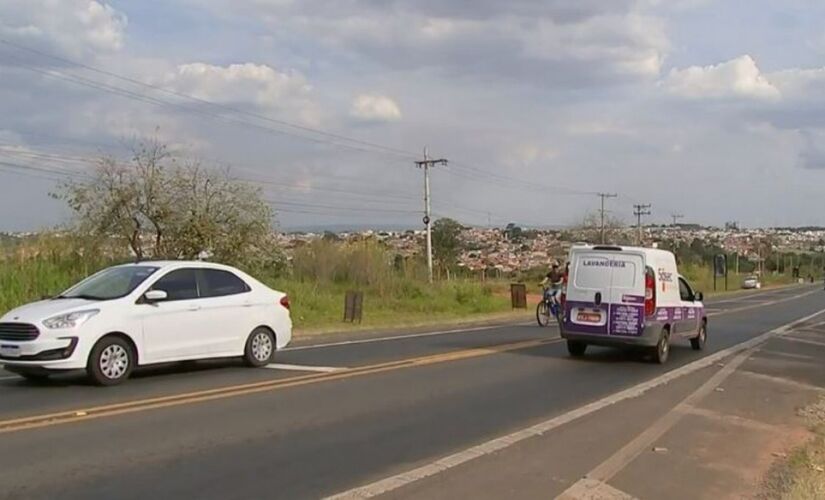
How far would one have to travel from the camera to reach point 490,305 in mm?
37594

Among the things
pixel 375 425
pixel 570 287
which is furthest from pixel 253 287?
pixel 570 287

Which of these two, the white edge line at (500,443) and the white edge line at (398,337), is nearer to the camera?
the white edge line at (500,443)

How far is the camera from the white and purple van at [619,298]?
16625mm

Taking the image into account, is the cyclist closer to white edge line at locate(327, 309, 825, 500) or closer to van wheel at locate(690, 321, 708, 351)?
van wheel at locate(690, 321, 708, 351)

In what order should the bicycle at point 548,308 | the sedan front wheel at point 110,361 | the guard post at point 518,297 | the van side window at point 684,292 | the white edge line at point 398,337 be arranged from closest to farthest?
the sedan front wheel at point 110,361 < the white edge line at point 398,337 < the van side window at point 684,292 < the bicycle at point 548,308 < the guard post at point 518,297

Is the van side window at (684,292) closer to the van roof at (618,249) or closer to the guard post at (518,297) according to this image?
the van roof at (618,249)

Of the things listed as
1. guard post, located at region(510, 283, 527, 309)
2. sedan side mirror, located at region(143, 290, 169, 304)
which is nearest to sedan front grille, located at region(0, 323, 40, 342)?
sedan side mirror, located at region(143, 290, 169, 304)

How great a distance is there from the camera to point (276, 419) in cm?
987

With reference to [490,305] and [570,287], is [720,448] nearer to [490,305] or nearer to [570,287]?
[570,287]

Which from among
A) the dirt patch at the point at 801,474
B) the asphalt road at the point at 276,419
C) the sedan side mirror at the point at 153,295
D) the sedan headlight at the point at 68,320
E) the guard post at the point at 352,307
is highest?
the sedan side mirror at the point at 153,295

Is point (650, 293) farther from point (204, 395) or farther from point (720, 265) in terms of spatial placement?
point (720, 265)

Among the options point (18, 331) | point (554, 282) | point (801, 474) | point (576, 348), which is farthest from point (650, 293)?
point (554, 282)

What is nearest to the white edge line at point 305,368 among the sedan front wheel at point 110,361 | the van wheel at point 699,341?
the sedan front wheel at point 110,361

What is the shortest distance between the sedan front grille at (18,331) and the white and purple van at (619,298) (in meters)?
9.62
